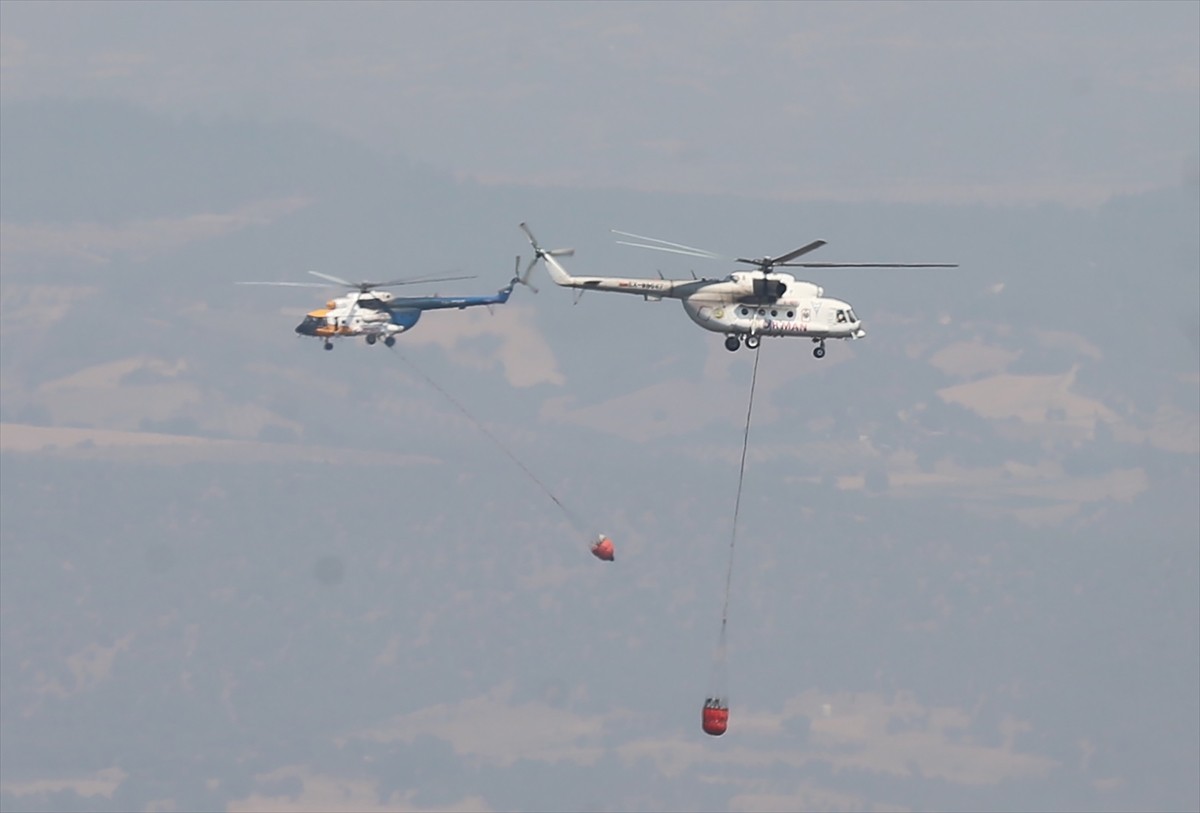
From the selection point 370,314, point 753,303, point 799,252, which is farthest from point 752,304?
point 370,314

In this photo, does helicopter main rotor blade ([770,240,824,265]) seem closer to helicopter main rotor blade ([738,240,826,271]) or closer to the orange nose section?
helicopter main rotor blade ([738,240,826,271])

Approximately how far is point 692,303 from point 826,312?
5.97 m

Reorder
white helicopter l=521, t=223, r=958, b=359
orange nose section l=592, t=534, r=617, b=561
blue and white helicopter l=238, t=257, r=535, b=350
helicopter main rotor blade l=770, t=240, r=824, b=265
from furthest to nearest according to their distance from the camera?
blue and white helicopter l=238, t=257, r=535, b=350 → orange nose section l=592, t=534, r=617, b=561 → white helicopter l=521, t=223, r=958, b=359 → helicopter main rotor blade l=770, t=240, r=824, b=265

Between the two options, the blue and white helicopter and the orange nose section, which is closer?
the orange nose section

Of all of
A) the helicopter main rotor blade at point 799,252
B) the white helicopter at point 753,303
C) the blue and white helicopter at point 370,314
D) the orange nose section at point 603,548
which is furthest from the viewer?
the blue and white helicopter at point 370,314

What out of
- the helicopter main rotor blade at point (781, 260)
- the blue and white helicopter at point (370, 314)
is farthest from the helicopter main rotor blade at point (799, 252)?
the blue and white helicopter at point (370, 314)

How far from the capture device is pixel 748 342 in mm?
107500

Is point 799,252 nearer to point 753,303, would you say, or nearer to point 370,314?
point 753,303

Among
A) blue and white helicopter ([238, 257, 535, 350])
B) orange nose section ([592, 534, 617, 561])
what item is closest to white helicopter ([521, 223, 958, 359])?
orange nose section ([592, 534, 617, 561])

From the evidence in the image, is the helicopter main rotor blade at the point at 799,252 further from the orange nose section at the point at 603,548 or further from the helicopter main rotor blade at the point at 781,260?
the orange nose section at the point at 603,548

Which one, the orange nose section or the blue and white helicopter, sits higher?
the blue and white helicopter

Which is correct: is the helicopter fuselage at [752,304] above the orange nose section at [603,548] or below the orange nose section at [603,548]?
above

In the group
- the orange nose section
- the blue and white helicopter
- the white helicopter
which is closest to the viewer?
the white helicopter

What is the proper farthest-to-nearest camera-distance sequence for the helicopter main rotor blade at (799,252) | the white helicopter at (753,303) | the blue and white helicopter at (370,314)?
1. the blue and white helicopter at (370,314)
2. the white helicopter at (753,303)
3. the helicopter main rotor blade at (799,252)
